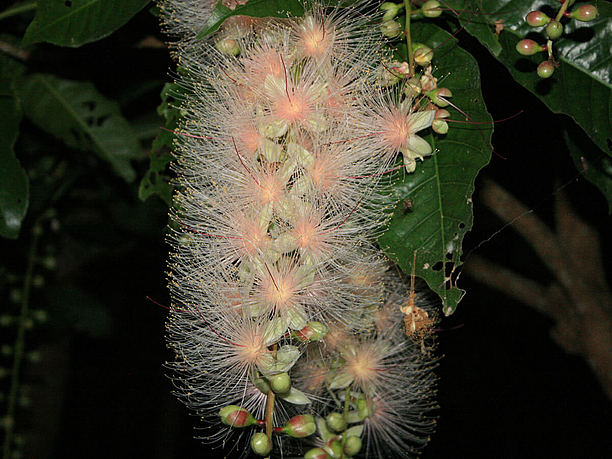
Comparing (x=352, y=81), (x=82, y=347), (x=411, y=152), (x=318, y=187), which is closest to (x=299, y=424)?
(x=318, y=187)

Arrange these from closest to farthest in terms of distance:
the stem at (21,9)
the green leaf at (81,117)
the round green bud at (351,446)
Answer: the round green bud at (351,446)
the stem at (21,9)
the green leaf at (81,117)

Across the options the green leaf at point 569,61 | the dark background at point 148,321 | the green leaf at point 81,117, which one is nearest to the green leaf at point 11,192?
the green leaf at point 81,117

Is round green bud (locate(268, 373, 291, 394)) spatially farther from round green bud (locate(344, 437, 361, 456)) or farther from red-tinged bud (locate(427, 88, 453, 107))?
red-tinged bud (locate(427, 88, 453, 107))

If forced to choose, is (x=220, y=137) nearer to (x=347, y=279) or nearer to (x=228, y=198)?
(x=228, y=198)

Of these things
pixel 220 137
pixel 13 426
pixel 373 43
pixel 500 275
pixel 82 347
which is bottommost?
pixel 82 347

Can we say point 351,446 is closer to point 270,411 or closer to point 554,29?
point 270,411

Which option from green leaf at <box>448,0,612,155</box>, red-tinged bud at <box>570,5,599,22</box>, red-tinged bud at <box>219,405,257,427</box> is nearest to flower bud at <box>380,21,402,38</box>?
green leaf at <box>448,0,612,155</box>

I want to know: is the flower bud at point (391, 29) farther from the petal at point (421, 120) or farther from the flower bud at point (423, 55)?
the petal at point (421, 120)
